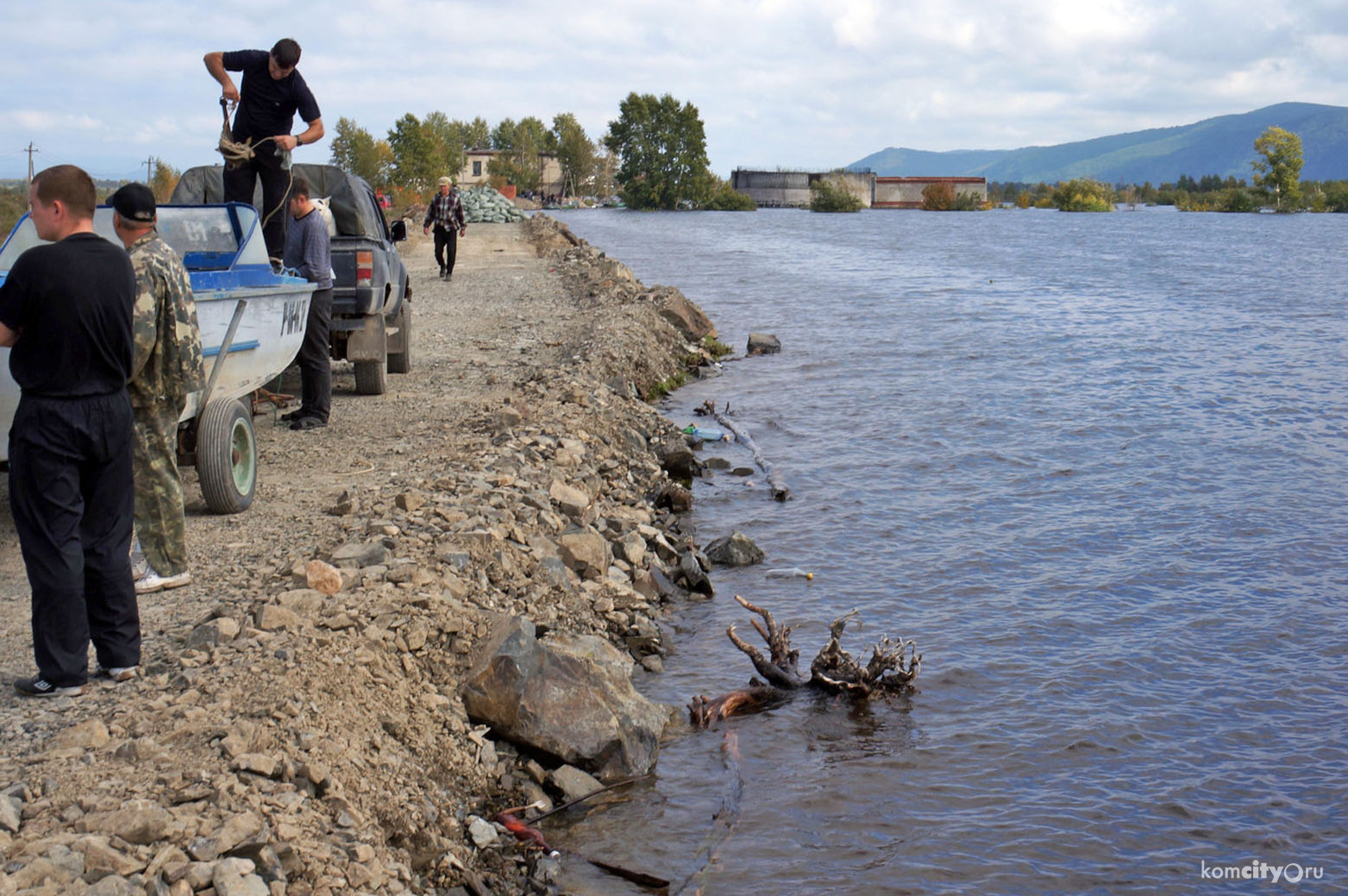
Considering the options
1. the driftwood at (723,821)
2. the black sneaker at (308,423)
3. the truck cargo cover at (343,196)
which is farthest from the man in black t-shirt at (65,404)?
the truck cargo cover at (343,196)

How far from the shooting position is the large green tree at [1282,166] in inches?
4493

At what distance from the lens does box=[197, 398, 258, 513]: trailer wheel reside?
698cm

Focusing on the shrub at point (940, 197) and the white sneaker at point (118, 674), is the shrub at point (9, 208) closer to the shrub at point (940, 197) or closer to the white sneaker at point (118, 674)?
the white sneaker at point (118, 674)

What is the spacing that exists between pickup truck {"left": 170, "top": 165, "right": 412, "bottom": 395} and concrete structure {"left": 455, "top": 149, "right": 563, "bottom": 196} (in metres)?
100

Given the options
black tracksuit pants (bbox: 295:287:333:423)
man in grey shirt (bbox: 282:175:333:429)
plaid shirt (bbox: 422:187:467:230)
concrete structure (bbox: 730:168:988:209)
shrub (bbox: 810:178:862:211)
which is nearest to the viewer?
man in grey shirt (bbox: 282:175:333:429)

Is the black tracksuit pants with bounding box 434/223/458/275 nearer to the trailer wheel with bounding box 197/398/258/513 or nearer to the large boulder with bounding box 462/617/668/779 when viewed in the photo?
the trailer wheel with bounding box 197/398/258/513

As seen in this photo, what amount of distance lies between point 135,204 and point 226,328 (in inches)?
82.8

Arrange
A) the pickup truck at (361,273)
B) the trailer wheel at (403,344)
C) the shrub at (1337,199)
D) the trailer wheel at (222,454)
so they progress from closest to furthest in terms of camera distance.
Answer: the trailer wheel at (222,454), the pickup truck at (361,273), the trailer wheel at (403,344), the shrub at (1337,199)

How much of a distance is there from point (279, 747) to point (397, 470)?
4427 mm

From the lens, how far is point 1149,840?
5352 millimetres

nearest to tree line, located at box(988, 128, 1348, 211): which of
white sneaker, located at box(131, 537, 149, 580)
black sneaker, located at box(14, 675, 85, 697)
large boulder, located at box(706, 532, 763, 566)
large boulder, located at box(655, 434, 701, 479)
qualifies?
large boulder, located at box(655, 434, 701, 479)

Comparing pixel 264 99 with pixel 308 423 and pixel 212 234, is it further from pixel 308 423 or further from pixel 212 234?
pixel 308 423

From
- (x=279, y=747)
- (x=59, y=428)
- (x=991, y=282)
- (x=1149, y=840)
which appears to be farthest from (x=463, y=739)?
(x=991, y=282)

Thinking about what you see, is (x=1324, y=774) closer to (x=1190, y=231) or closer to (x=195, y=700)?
(x=195, y=700)
